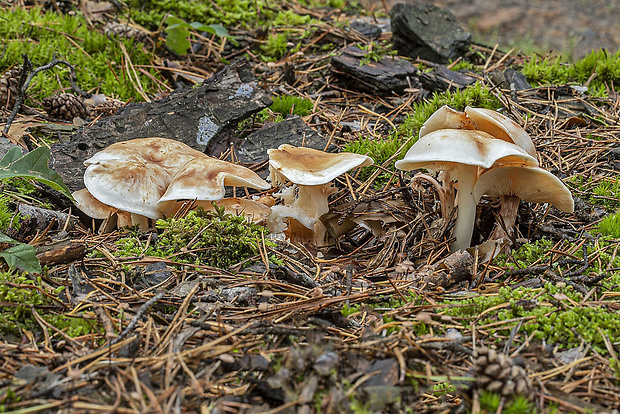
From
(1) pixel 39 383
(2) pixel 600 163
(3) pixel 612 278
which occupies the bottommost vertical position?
(2) pixel 600 163

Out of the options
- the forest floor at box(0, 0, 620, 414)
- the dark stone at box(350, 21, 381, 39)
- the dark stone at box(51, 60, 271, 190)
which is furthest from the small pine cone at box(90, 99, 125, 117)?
the dark stone at box(350, 21, 381, 39)

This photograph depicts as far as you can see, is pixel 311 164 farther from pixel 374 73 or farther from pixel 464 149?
pixel 374 73

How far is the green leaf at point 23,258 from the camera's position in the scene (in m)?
2.22

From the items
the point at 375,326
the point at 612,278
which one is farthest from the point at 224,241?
the point at 612,278

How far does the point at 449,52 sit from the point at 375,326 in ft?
13.1

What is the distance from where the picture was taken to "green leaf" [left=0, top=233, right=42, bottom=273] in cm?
222

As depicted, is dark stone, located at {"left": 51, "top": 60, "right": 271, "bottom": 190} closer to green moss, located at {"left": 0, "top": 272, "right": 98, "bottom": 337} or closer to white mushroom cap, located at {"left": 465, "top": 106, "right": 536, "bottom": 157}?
green moss, located at {"left": 0, "top": 272, "right": 98, "bottom": 337}

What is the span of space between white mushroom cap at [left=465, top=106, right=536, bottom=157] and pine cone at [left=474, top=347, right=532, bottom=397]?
131cm

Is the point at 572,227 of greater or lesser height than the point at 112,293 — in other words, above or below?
below

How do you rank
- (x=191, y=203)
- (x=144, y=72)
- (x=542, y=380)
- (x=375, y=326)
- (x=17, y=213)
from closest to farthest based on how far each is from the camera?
(x=542, y=380), (x=375, y=326), (x=17, y=213), (x=191, y=203), (x=144, y=72)

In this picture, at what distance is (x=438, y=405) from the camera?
73.1 inches

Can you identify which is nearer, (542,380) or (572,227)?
(542,380)

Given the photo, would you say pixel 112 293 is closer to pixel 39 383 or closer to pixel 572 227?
pixel 39 383

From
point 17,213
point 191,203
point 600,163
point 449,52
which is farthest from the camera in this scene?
point 449,52
